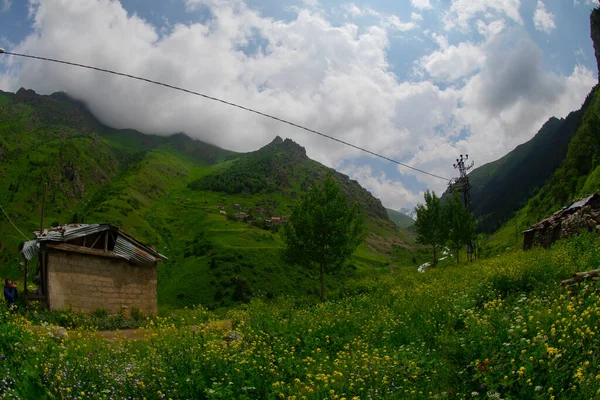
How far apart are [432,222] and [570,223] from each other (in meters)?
21.2

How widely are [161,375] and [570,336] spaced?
20.7 ft

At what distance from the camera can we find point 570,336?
18.3 feet

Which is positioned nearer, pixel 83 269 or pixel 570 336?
pixel 570 336

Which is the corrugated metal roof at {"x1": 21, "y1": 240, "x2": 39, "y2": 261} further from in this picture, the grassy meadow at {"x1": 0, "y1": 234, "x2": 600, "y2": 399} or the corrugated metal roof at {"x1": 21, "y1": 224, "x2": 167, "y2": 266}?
the grassy meadow at {"x1": 0, "y1": 234, "x2": 600, "y2": 399}

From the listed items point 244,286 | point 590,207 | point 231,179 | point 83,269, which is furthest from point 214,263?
point 231,179

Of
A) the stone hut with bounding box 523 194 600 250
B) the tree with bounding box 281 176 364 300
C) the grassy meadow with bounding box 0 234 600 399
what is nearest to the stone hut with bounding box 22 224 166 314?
the tree with bounding box 281 176 364 300

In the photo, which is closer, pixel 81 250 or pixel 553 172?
pixel 81 250

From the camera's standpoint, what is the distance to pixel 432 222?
41.0 meters

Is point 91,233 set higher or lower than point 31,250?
higher

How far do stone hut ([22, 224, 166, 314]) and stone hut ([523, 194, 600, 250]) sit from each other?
22.7 metres

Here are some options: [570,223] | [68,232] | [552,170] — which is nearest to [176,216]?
[68,232]

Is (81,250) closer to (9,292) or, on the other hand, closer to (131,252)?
(131,252)

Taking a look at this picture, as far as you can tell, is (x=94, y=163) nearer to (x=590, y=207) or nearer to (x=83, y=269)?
(x=83, y=269)

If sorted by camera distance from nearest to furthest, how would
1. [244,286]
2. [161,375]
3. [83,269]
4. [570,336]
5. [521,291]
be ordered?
1. [570,336]
2. [161,375]
3. [521,291]
4. [83,269]
5. [244,286]
